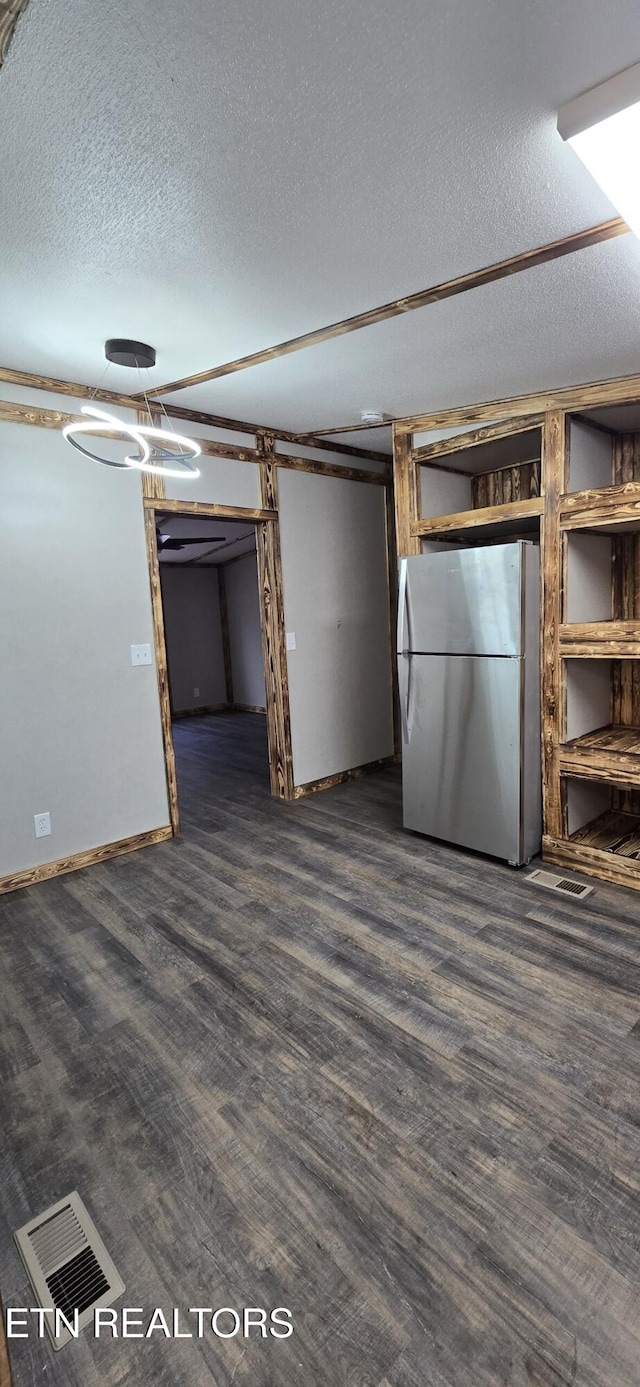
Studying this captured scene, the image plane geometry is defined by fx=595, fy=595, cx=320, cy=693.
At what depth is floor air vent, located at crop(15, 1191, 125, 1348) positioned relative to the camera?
1263 mm

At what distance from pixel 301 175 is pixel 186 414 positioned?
7.48 ft

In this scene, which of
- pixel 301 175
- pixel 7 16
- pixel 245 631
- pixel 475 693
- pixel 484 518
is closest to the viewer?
pixel 7 16

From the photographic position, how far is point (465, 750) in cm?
323

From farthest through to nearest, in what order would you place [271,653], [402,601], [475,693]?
[271,653] < [402,601] < [475,693]

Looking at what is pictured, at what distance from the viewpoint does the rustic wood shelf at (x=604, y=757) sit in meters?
2.85

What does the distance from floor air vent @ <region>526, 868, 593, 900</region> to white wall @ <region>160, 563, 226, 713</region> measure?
243 inches

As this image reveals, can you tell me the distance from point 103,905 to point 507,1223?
2.20 meters

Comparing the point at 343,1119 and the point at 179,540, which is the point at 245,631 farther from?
the point at 343,1119

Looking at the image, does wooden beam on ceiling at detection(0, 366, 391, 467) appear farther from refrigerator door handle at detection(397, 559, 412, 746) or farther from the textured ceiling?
refrigerator door handle at detection(397, 559, 412, 746)

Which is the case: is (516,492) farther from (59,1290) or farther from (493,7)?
(59,1290)

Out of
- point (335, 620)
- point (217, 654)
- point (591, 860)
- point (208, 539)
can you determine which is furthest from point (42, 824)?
point (217, 654)

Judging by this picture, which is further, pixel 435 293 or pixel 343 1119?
pixel 435 293

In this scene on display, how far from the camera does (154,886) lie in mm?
3150

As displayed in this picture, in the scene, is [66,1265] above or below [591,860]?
below
